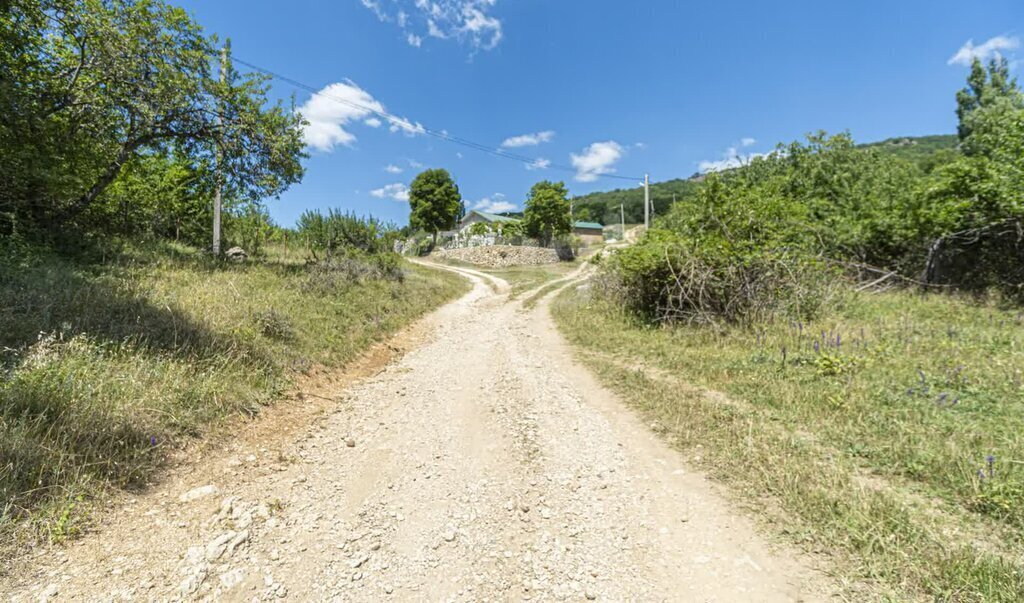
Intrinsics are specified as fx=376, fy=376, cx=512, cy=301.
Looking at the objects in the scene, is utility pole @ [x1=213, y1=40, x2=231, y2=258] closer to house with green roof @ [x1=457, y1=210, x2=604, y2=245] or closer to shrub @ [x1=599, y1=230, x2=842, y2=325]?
shrub @ [x1=599, y1=230, x2=842, y2=325]

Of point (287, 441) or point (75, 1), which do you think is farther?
point (75, 1)

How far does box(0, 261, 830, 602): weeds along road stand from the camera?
2.39 meters

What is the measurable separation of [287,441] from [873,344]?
9343 millimetres

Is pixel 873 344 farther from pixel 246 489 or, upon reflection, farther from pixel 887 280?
pixel 246 489

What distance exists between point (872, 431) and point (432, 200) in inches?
2012

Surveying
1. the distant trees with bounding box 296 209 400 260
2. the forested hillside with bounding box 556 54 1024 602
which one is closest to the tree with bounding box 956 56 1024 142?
the forested hillside with bounding box 556 54 1024 602

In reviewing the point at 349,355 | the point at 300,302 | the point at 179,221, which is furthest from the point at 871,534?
the point at 179,221

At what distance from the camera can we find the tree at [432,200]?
50.6m

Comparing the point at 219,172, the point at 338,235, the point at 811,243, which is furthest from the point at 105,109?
the point at 811,243

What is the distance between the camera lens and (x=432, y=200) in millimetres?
50594

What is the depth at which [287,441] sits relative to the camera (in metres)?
4.48

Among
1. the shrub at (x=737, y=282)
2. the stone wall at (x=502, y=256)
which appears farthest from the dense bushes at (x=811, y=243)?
the stone wall at (x=502, y=256)

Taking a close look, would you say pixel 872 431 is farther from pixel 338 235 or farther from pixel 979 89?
pixel 979 89

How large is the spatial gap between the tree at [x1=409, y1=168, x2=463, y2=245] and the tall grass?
138ft
